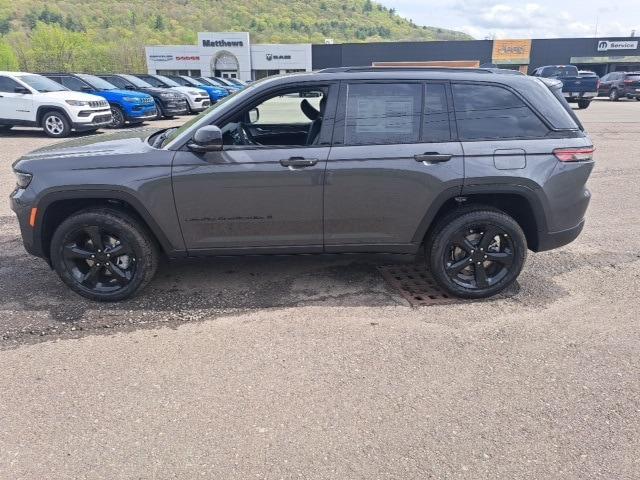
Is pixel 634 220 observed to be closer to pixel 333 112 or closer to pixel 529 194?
pixel 529 194

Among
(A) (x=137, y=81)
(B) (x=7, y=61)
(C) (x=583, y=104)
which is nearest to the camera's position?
(A) (x=137, y=81)

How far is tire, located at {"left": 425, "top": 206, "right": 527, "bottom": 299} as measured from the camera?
4016mm

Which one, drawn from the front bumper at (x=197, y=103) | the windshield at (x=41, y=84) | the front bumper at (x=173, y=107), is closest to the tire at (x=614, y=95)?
the front bumper at (x=197, y=103)

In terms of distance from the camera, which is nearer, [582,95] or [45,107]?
[45,107]

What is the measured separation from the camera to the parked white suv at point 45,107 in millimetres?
13133

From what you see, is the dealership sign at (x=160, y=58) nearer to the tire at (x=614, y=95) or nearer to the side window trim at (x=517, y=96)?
the tire at (x=614, y=95)

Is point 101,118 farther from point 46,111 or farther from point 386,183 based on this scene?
point 386,183

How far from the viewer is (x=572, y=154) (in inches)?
153

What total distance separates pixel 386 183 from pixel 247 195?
3.59 feet

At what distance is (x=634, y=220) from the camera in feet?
20.8

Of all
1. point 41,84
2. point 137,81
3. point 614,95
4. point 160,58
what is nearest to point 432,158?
point 41,84

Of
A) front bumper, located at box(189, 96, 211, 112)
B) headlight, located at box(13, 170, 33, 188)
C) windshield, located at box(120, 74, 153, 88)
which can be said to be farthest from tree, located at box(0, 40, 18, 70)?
headlight, located at box(13, 170, 33, 188)

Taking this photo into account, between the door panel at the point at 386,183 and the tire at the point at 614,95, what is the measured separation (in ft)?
99.9

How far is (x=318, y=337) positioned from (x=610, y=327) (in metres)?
2.21
